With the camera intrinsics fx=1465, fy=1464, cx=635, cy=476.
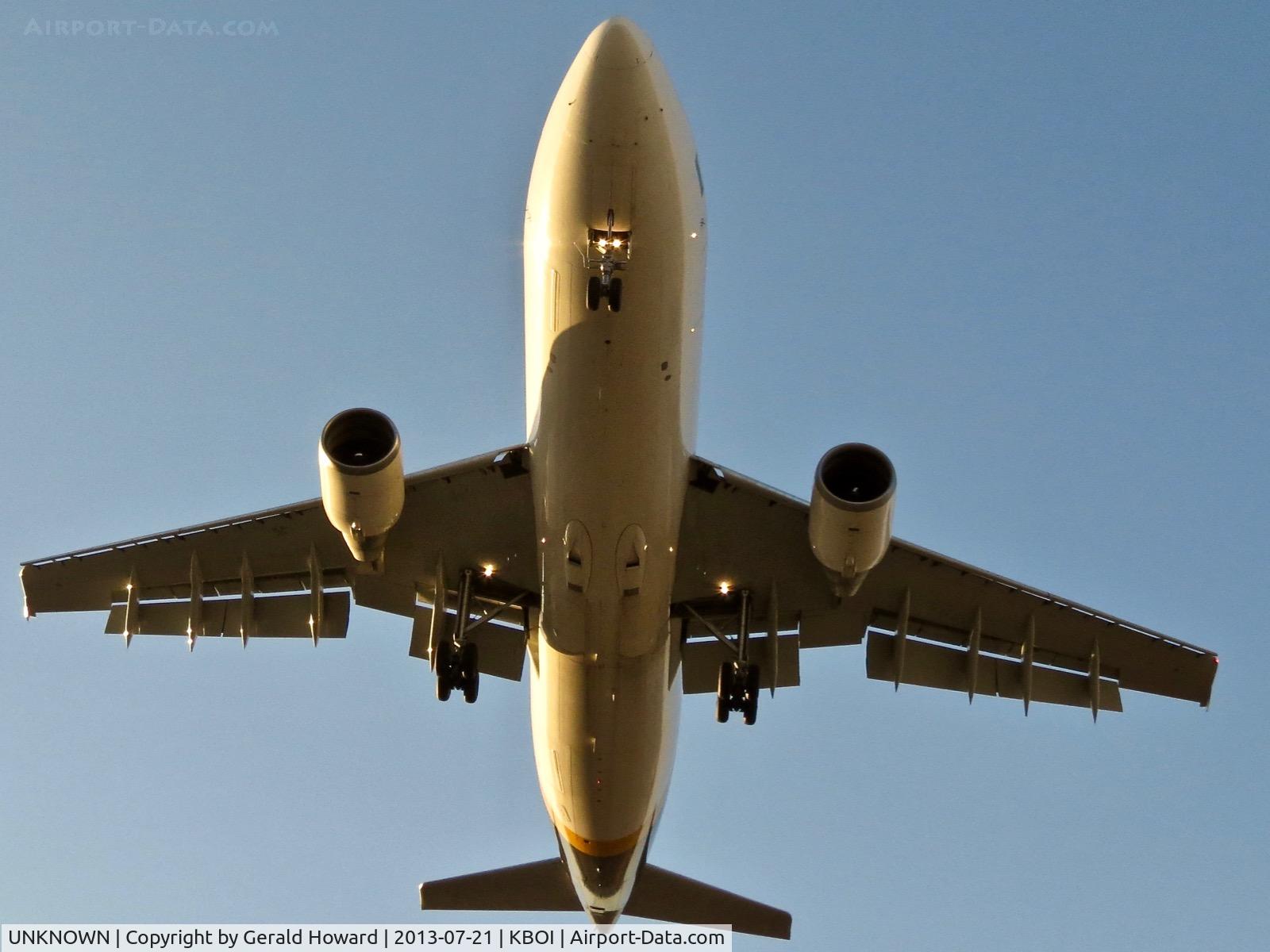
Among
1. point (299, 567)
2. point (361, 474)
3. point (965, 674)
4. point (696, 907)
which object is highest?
point (299, 567)

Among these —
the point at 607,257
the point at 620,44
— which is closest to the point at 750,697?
the point at 607,257

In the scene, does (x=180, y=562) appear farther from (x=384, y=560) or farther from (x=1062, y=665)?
(x=1062, y=665)

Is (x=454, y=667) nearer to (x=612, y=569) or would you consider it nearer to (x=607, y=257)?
(x=612, y=569)

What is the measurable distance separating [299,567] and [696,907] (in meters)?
8.50

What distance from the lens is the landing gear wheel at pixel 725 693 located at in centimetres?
2008

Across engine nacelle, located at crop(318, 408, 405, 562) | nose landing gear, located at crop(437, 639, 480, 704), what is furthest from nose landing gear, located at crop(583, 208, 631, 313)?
nose landing gear, located at crop(437, 639, 480, 704)

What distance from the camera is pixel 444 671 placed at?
2017 cm

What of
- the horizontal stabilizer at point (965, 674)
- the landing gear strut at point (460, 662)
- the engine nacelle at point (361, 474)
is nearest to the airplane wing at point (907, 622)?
the horizontal stabilizer at point (965, 674)

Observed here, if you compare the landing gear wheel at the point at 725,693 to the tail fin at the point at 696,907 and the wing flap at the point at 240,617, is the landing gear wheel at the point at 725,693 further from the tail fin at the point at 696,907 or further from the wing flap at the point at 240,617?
the wing flap at the point at 240,617

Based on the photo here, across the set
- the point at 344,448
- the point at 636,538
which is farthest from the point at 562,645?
the point at 344,448

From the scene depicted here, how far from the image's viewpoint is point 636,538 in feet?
56.7

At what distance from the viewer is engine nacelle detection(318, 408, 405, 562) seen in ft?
56.2

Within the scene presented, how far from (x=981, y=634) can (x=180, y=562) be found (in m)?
11.8

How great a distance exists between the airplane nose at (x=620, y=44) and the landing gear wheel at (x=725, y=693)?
27.4 feet
